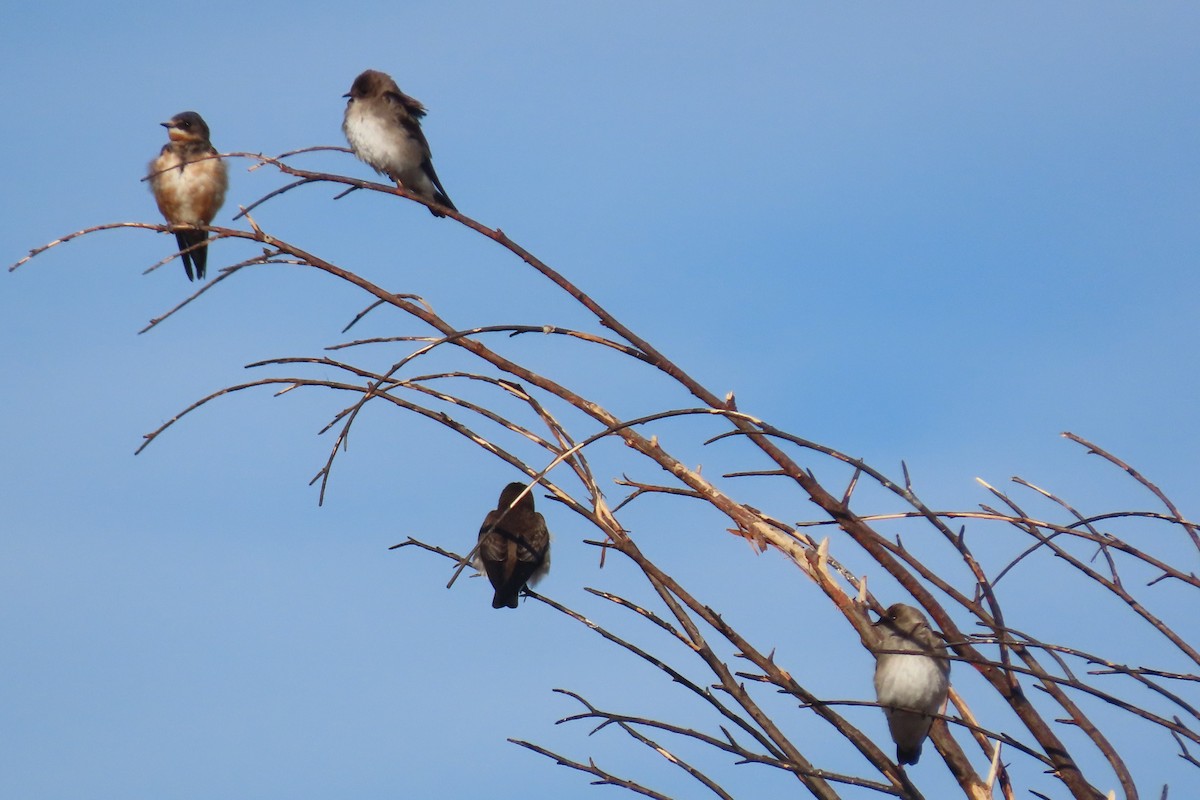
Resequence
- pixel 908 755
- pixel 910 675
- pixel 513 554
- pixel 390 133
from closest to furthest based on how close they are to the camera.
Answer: pixel 910 675 < pixel 908 755 < pixel 390 133 < pixel 513 554

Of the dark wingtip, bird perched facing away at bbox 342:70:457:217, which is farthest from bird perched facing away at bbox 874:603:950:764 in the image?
bird perched facing away at bbox 342:70:457:217

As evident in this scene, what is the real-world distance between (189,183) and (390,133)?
6.00 ft

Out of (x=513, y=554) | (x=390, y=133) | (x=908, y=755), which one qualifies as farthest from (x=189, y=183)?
(x=908, y=755)

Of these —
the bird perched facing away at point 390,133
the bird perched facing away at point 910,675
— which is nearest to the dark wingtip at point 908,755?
the bird perched facing away at point 910,675

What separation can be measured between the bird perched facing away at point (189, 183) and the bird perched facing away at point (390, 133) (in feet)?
4.48

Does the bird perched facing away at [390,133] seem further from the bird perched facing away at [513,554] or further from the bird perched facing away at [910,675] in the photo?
the bird perched facing away at [910,675]

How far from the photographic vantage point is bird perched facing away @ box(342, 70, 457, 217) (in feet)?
25.6

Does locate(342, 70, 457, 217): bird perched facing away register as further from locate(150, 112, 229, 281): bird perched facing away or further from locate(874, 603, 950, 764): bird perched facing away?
locate(874, 603, 950, 764): bird perched facing away

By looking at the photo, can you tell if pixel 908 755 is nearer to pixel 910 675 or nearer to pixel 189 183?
pixel 910 675

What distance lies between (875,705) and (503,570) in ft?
19.3

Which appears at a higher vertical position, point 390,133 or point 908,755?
point 390,133

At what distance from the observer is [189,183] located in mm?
8930

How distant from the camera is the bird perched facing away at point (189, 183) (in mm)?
8875

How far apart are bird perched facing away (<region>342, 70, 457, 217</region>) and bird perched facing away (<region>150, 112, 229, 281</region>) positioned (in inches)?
53.8
